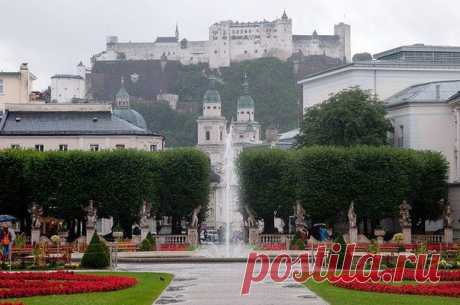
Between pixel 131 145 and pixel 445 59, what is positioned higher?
pixel 445 59

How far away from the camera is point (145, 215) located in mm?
76438

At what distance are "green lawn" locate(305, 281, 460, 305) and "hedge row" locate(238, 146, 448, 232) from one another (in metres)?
42.4

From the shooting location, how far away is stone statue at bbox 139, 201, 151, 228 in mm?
74938

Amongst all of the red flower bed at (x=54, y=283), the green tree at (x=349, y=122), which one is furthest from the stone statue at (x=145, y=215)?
the red flower bed at (x=54, y=283)

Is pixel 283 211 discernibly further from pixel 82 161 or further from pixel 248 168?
pixel 82 161

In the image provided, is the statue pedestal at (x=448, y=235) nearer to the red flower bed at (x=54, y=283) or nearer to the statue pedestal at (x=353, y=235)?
the statue pedestal at (x=353, y=235)

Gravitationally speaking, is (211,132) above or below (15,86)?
above

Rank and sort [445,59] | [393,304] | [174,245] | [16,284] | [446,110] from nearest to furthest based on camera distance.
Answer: [393,304], [16,284], [174,245], [446,110], [445,59]

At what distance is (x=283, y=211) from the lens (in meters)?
80.0

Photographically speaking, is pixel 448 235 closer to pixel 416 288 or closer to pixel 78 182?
pixel 78 182

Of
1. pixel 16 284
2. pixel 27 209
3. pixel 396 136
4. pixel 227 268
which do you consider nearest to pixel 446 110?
pixel 396 136

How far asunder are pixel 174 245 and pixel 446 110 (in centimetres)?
3018

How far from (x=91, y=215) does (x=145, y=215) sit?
3905mm

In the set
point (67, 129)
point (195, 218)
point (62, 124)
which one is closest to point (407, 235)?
point (195, 218)
